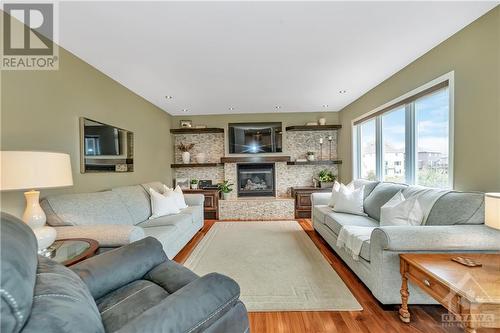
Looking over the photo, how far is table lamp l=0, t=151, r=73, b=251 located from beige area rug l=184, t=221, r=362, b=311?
154cm

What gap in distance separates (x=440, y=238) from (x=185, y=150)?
197 inches

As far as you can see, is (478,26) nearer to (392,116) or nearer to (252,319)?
(392,116)

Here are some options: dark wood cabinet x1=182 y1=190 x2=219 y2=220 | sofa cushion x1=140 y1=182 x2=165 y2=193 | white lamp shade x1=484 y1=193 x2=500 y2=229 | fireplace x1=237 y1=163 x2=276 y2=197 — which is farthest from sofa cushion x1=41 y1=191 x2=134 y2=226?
white lamp shade x1=484 y1=193 x2=500 y2=229

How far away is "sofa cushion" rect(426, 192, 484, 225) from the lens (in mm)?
1880

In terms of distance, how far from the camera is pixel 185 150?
5.57 meters

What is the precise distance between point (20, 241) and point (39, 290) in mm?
171

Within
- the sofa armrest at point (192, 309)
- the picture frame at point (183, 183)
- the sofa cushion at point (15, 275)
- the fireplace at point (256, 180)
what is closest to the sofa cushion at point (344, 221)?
the sofa armrest at point (192, 309)

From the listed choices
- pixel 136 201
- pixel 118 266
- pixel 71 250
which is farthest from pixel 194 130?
pixel 118 266

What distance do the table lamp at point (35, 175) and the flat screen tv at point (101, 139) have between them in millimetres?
1198

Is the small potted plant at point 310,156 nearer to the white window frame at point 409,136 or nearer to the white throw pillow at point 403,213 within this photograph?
the white window frame at point 409,136

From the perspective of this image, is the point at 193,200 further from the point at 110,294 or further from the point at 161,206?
the point at 110,294

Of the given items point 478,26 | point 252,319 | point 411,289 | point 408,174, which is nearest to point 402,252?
point 411,289

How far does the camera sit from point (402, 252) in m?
1.78

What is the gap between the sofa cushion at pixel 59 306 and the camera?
623 mm
